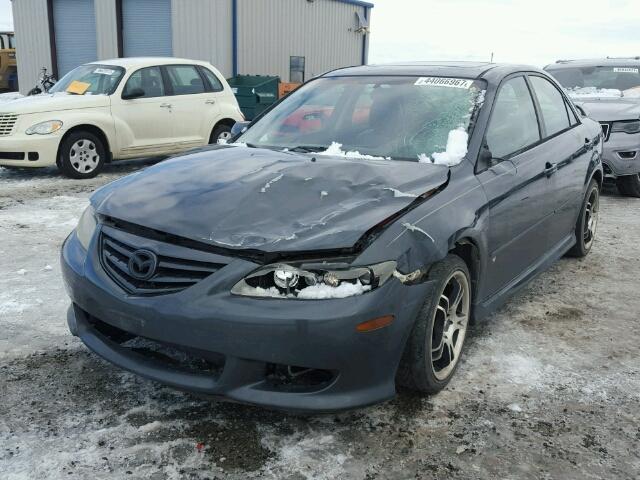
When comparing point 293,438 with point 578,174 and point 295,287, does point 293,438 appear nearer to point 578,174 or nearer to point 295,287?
point 295,287

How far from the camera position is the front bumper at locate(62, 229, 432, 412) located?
2.38 meters

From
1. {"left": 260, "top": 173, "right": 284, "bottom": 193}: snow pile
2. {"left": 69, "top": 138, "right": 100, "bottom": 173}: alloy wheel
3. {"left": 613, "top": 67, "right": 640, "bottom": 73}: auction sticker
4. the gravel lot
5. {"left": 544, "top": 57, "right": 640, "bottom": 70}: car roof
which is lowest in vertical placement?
the gravel lot

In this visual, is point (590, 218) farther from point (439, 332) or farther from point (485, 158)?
point (439, 332)

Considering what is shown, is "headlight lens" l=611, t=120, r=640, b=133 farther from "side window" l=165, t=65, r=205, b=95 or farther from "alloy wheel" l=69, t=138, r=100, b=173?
"alloy wheel" l=69, t=138, r=100, b=173

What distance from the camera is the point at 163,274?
257 centimetres

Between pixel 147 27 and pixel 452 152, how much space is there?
1635 centimetres

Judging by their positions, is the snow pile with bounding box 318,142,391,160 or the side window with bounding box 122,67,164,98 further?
the side window with bounding box 122,67,164,98

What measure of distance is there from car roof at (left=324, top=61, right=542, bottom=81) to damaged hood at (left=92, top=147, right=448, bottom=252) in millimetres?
943

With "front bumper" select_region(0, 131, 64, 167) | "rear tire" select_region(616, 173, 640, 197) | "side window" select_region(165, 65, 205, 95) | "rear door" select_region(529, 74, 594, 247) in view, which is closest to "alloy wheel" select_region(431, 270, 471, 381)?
"rear door" select_region(529, 74, 594, 247)

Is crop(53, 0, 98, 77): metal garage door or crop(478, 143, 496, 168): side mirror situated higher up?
crop(53, 0, 98, 77): metal garage door

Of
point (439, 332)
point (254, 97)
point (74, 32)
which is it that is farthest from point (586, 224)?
point (74, 32)

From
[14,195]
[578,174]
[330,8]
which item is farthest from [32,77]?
[578,174]

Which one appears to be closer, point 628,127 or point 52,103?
point 628,127

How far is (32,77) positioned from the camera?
20.1 metres
